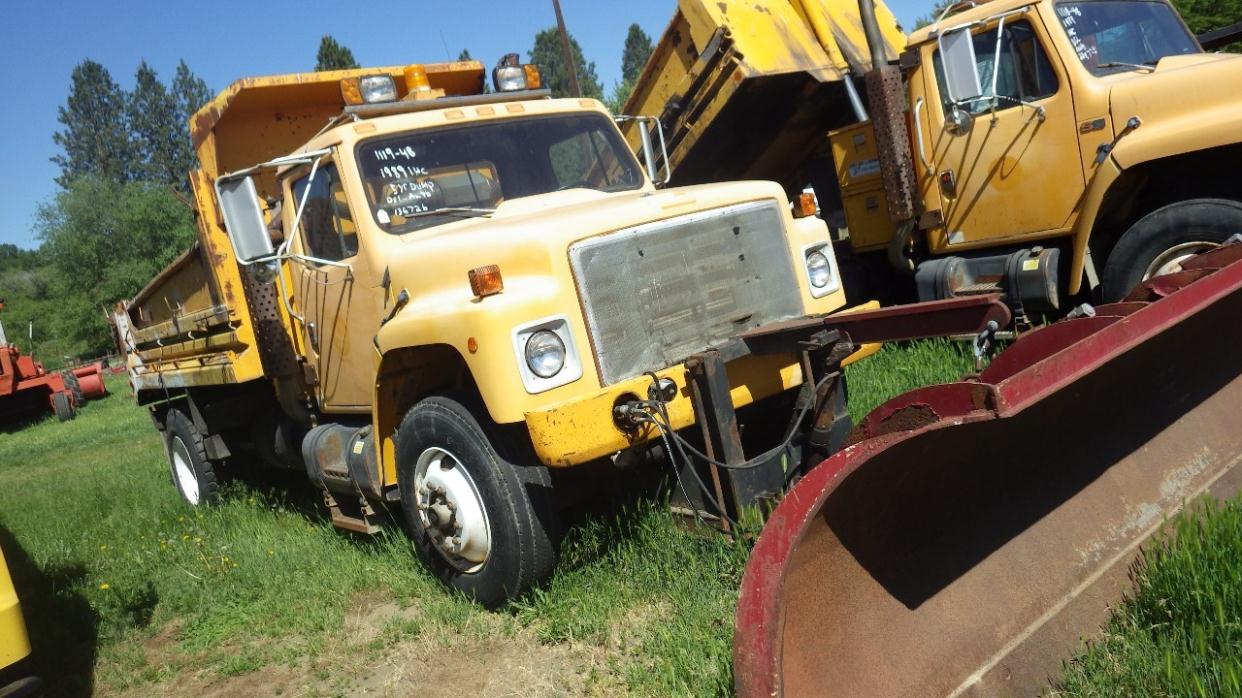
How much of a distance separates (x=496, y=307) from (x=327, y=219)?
1.87 metres

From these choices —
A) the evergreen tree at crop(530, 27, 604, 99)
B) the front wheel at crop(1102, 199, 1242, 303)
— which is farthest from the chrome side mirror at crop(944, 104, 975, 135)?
the evergreen tree at crop(530, 27, 604, 99)

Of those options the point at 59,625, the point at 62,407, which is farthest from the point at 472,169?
the point at 62,407

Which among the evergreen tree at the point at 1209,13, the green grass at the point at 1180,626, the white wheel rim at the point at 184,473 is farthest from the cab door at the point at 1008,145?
the evergreen tree at the point at 1209,13

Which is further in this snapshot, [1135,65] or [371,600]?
[1135,65]

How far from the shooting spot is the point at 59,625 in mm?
5324

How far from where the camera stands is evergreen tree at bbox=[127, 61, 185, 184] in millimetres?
76375

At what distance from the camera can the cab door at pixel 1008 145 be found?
6.30 m

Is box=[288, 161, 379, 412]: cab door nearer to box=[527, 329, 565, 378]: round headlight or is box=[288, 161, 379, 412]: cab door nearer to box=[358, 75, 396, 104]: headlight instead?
box=[358, 75, 396, 104]: headlight

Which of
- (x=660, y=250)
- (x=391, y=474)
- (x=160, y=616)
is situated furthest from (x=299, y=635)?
(x=660, y=250)

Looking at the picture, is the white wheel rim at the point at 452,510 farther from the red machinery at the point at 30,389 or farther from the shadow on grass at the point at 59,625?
the red machinery at the point at 30,389

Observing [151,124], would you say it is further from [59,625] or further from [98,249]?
[59,625]

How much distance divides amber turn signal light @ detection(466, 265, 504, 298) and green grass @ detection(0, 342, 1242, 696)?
4.28 ft

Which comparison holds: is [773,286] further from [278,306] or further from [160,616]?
[160,616]

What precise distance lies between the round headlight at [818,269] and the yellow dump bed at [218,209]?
2.84 meters
